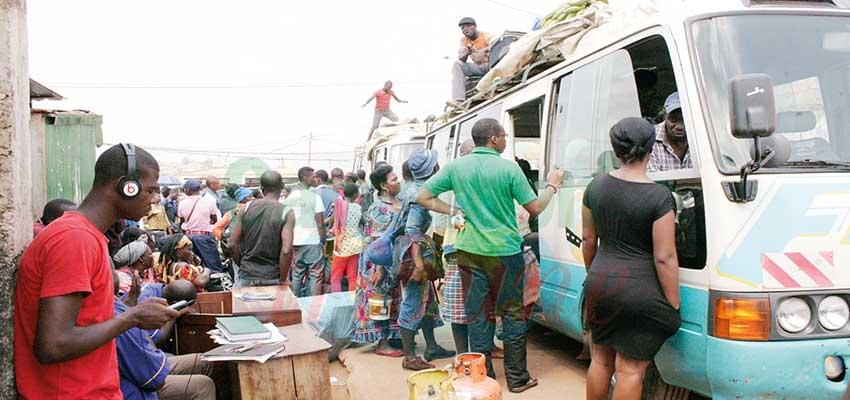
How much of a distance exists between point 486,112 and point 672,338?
142 inches

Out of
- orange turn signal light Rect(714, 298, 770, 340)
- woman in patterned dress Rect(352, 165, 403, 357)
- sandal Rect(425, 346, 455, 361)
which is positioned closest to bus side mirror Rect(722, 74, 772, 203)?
orange turn signal light Rect(714, 298, 770, 340)

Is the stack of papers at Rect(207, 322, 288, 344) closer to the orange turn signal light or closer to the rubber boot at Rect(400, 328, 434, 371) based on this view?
the rubber boot at Rect(400, 328, 434, 371)

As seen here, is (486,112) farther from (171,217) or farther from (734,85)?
(171,217)

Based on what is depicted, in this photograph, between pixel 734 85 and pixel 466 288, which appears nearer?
A: pixel 734 85

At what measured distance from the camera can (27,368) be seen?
221cm

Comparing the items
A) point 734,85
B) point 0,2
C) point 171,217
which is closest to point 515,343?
point 734,85

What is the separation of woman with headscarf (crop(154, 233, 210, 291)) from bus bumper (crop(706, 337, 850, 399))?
13.0ft

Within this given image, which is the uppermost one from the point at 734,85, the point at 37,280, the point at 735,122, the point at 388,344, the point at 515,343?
the point at 734,85

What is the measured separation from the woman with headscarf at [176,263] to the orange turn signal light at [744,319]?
392 cm

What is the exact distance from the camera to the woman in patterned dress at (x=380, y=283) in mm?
5484

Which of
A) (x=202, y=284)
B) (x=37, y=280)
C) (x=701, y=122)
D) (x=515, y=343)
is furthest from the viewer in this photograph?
(x=202, y=284)

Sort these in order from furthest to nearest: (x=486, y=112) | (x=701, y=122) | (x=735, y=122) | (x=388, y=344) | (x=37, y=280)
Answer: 1. (x=486, y=112)
2. (x=388, y=344)
3. (x=701, y=122)
4. (x=735, y=122)
5. (x=37, y=280)

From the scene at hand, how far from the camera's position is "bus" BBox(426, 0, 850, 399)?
8.70ft

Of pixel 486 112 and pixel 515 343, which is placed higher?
pixel 486 112
